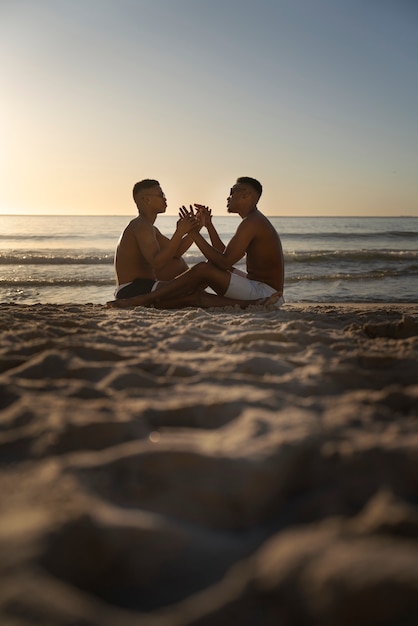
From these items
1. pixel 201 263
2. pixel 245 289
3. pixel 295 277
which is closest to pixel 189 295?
pixel 201 263

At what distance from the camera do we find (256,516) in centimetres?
116

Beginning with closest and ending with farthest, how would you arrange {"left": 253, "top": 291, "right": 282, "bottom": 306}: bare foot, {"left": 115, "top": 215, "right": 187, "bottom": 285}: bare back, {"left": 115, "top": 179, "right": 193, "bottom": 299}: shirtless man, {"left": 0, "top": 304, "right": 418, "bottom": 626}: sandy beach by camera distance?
{"left": 0, "top": 304, "right": 418, "bottom": 626}: sandy beach
{"left": 253, "top": 291, "right": 282, "bottom": 306}: bare foot
{"left": 115, "top": 215, "right": 187, "bottom": 285}: bare back
{"left": 115, "top": 179, "right": 193, "bottom": 299}: shirtless man

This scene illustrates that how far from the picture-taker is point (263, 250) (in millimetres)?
4977

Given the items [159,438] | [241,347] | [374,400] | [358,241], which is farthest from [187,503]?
[358,241]

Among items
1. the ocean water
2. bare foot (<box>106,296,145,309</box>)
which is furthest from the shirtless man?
the ocean water

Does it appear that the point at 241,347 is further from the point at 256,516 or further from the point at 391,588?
the point at 391,588

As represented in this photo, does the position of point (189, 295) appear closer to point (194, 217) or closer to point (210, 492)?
point (194, 217)

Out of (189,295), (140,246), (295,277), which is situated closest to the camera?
(189,295)

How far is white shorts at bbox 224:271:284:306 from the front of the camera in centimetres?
485

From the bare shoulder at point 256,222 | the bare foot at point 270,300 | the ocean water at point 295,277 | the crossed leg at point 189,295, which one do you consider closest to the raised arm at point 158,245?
the crossed leg at point 189,295

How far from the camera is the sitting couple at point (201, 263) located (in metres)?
4.81

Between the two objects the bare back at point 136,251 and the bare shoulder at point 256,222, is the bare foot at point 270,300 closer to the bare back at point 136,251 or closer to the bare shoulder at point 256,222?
the bare shoulder at point 256,222

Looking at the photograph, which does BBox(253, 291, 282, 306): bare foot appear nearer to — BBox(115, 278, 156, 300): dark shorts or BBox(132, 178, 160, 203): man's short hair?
BBox(115, 278, 156, 300): dark shorts

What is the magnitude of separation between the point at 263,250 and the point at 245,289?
49 centimetres
